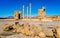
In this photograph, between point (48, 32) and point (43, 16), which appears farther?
point (43, 16)

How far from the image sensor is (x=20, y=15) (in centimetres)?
4094

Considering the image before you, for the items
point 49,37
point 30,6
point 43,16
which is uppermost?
point 30,6

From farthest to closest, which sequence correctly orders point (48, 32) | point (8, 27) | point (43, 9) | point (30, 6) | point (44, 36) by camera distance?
point (43, 9), point (30, 6), point (8, 27), point (48, 32), point (44, 36)

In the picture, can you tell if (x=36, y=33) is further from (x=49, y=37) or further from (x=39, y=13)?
(x=39, y=13)

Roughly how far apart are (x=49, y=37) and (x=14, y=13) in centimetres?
3195

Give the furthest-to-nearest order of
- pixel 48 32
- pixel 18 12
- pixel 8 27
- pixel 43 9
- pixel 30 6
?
pixel 18 12 → pixel 43 9 → pixel 30 6 → pixel 8 27 → pixel 48 32

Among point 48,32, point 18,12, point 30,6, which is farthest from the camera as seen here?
point 18,12

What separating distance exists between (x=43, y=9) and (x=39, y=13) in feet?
4.52

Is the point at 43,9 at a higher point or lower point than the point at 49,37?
higher

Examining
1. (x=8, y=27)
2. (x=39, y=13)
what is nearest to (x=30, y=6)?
(x=39, y=13)

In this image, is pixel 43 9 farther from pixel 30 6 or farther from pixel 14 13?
pixel 14 13

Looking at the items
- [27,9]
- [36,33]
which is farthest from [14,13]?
[36,33]

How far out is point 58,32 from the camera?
9.53 metres

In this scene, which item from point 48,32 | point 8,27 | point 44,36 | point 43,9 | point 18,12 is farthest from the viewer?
point 18,12
